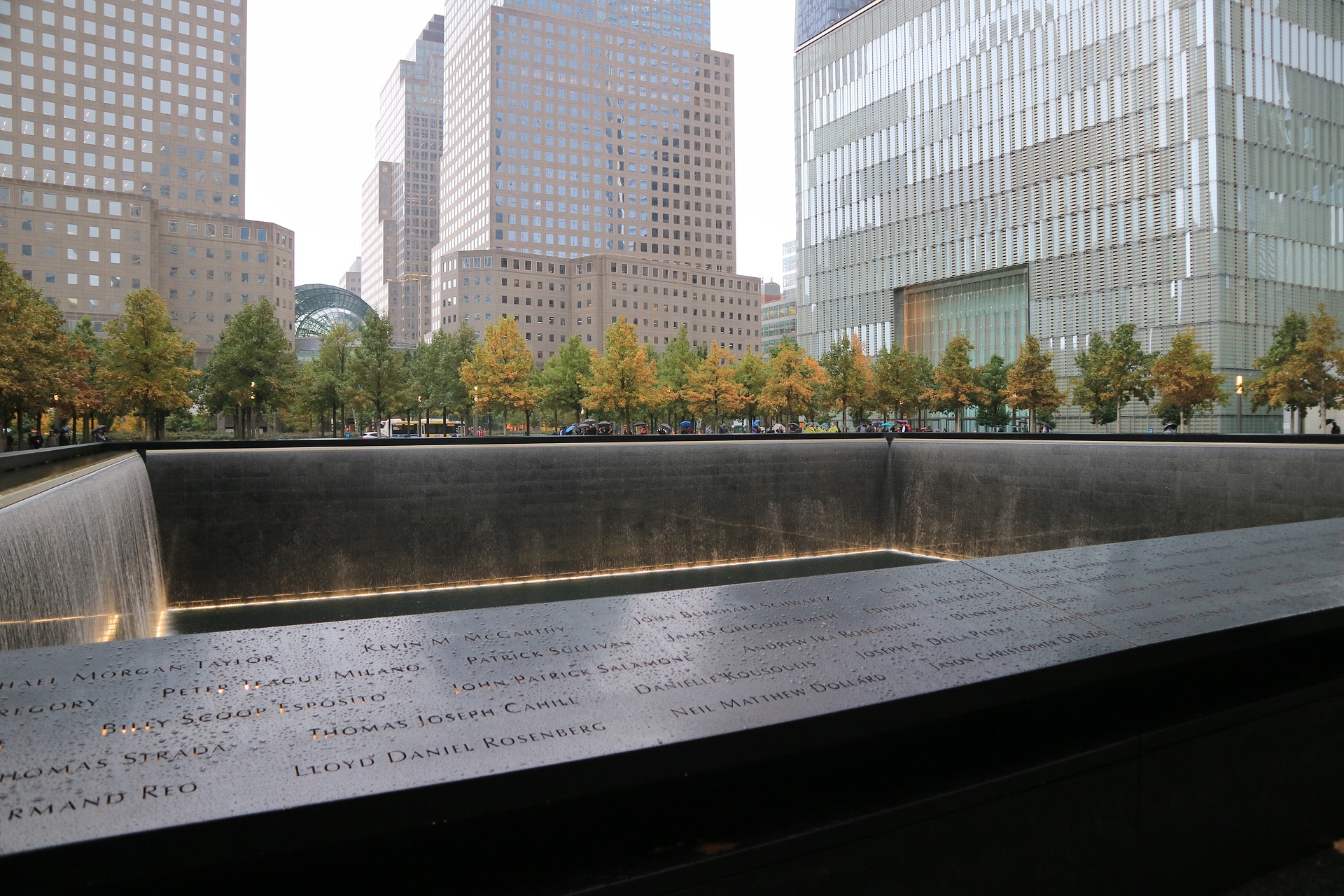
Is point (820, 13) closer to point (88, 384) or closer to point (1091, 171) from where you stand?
point (1091, 171)

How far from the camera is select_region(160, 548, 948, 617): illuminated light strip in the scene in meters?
17.4

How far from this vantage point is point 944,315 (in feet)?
240

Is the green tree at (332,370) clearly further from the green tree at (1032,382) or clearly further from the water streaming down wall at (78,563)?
the green tree at (1032,382)

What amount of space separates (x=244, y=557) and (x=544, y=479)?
6760 mm

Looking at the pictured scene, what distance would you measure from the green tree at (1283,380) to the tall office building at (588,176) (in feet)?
270

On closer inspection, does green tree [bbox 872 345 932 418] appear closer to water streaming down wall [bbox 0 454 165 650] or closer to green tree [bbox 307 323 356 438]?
green tree [bbox 307 323 356 438]

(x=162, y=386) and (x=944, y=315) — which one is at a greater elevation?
(x=944, y=315)

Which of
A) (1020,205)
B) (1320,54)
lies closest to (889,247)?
(1020,205)

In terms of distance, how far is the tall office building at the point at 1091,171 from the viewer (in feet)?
176

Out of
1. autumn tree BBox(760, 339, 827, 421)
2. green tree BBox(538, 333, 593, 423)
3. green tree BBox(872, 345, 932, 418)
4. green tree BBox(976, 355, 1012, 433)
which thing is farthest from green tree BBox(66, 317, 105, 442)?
green tree BBox(976, 355, 1012, 433)

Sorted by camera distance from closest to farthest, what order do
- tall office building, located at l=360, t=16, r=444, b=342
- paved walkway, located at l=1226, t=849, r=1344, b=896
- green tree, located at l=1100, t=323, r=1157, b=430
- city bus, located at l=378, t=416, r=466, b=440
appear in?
paved walkway, located at l=1226, t=849, r=1344, b=896, green tree, located at l=1100, t=323, r=1157, b=430, city bus, located at l=378, t=416, r=466, b=440, tall office building, located at l=360, t=16, r=444, b=342

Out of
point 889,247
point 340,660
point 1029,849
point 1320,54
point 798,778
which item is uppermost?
point 1320,54

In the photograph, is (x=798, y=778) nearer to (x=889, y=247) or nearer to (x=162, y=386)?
(x=162, y=386)

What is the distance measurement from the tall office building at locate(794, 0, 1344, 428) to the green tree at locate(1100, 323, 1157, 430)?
1199cm
